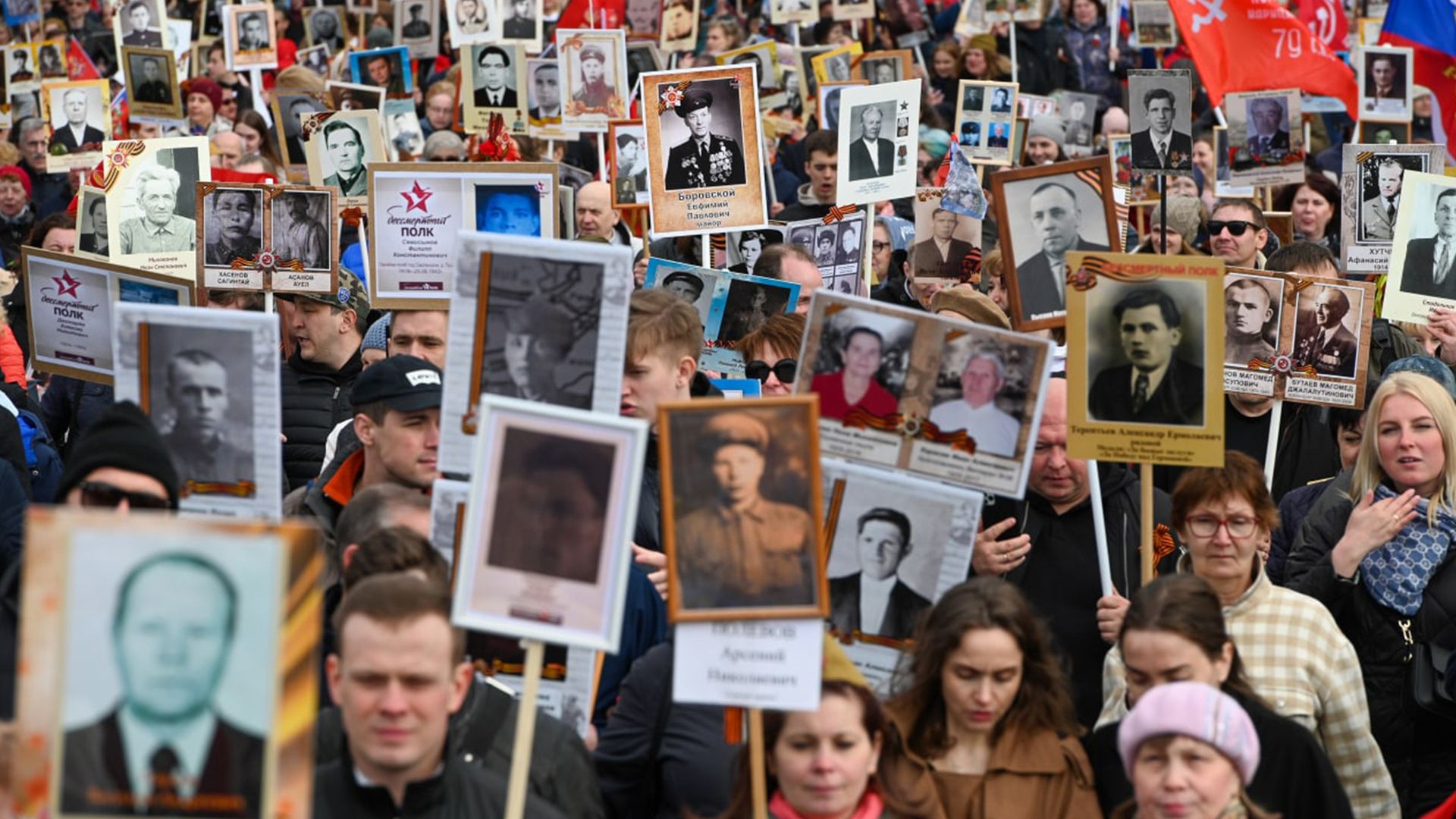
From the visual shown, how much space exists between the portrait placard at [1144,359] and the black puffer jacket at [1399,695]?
0.76m

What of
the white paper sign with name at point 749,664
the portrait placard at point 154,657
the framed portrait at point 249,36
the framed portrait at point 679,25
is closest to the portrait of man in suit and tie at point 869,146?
the white paper sign with name at point 749,664

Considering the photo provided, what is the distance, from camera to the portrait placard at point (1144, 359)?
560cm

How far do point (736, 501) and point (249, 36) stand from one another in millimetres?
15689

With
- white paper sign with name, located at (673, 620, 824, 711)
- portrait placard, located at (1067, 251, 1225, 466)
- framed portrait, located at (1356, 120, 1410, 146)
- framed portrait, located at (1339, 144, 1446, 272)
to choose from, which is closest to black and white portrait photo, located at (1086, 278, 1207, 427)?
portrait placard, located at (1067, 251, 1225, 466)

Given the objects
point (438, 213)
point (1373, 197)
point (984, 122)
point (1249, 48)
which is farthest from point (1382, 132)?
point (438, 213)

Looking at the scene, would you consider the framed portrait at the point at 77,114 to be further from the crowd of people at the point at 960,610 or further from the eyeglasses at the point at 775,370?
the eyeglasses at the point at 775,370

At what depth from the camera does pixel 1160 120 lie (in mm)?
11648

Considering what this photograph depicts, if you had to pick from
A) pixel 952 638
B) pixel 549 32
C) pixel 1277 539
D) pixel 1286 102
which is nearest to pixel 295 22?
pixel 549 32

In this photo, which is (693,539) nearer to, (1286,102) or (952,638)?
(952,638)

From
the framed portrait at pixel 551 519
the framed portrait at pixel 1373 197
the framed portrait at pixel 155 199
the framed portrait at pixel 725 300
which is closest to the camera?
the framed portrait at pixel 551 519

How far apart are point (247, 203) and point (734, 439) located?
4743 mm

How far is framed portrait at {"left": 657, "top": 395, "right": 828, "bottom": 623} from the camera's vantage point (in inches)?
164

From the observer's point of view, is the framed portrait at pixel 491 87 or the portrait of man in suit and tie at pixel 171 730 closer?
the portrait of man in suit and tie at pixel 171 730

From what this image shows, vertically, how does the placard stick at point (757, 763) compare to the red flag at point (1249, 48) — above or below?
below
